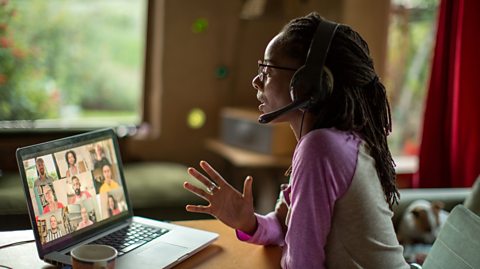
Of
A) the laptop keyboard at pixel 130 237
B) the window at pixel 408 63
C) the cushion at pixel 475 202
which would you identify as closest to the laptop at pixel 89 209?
the laptop keyboard at pixel 130 237

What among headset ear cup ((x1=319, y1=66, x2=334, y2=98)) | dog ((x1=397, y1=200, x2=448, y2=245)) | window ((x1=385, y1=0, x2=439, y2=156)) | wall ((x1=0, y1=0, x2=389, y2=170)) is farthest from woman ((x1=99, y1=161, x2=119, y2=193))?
window ((x1=385, y1=0, x2=439, y2=156))

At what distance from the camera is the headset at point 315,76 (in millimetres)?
1247

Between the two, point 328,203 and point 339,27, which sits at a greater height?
point 339,27

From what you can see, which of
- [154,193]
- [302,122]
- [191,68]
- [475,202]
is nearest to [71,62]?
[191,68]

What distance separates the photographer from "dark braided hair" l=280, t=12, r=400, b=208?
4.22 ft

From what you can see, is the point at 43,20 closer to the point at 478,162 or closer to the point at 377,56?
the point at 377,56

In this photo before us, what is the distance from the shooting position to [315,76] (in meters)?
1.24

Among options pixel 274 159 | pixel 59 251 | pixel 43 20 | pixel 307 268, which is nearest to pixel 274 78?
pixel 307 268

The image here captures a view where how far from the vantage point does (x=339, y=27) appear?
131 cm

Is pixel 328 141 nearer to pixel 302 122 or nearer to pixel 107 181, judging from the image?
pixel 302 122

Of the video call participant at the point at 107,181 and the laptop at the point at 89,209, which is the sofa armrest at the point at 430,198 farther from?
the video call participant at the point at 107,181

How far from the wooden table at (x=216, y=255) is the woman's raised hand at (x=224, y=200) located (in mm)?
58

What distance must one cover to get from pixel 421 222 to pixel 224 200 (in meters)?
1.36

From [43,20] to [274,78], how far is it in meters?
2.34
